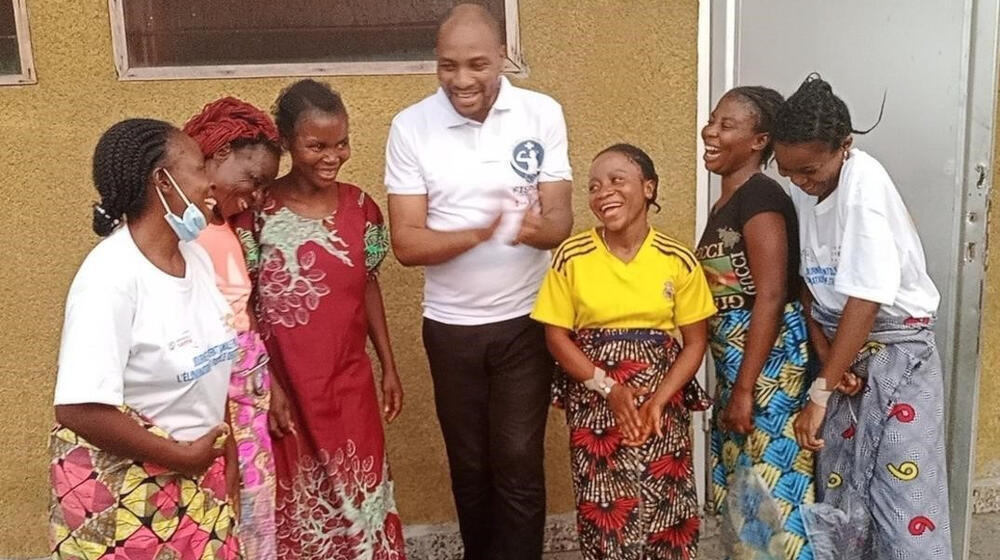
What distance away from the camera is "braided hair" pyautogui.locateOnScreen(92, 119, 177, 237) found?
186cm

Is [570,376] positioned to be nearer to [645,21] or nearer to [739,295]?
[739,295]

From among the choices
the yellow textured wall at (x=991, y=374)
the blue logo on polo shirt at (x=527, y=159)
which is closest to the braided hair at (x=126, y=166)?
the blue logo on polo shirt at (x=527, y=159)

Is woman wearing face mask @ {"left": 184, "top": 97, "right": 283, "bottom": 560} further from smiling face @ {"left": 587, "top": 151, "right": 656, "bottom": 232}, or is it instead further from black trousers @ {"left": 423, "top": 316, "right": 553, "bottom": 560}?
smiling face @ {"left": 587, "top": 151, "right": 656, "bottom": 232}

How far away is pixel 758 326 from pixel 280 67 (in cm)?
195

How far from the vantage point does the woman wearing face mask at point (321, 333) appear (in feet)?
8.21

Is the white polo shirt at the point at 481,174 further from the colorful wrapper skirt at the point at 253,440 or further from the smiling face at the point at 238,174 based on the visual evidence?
the colorful wrapper skirt at the point at 253,440

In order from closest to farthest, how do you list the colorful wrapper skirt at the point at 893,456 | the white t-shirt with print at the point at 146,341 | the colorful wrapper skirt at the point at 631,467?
the white t-shirt with print at the point at 146,341 → the colorful wrapper skirt at the point at 893,456 → the colorful wrapper skirt at the point at 631,467

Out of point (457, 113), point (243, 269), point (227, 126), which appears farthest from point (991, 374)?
point (227, 126)

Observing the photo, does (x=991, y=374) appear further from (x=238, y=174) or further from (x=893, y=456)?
(x=238, y=174)

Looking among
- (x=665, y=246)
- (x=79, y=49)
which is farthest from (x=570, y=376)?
(x=79, y=49)

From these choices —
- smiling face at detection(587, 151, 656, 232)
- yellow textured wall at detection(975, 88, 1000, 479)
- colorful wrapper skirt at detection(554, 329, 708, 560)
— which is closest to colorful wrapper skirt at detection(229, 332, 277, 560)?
colorful wrapper skirt at detection(554, 329, 708, 560)

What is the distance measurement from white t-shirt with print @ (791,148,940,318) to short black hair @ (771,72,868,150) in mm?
89

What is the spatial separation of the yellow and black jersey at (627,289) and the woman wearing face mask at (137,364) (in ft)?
3.37

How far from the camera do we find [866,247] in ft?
7.68
